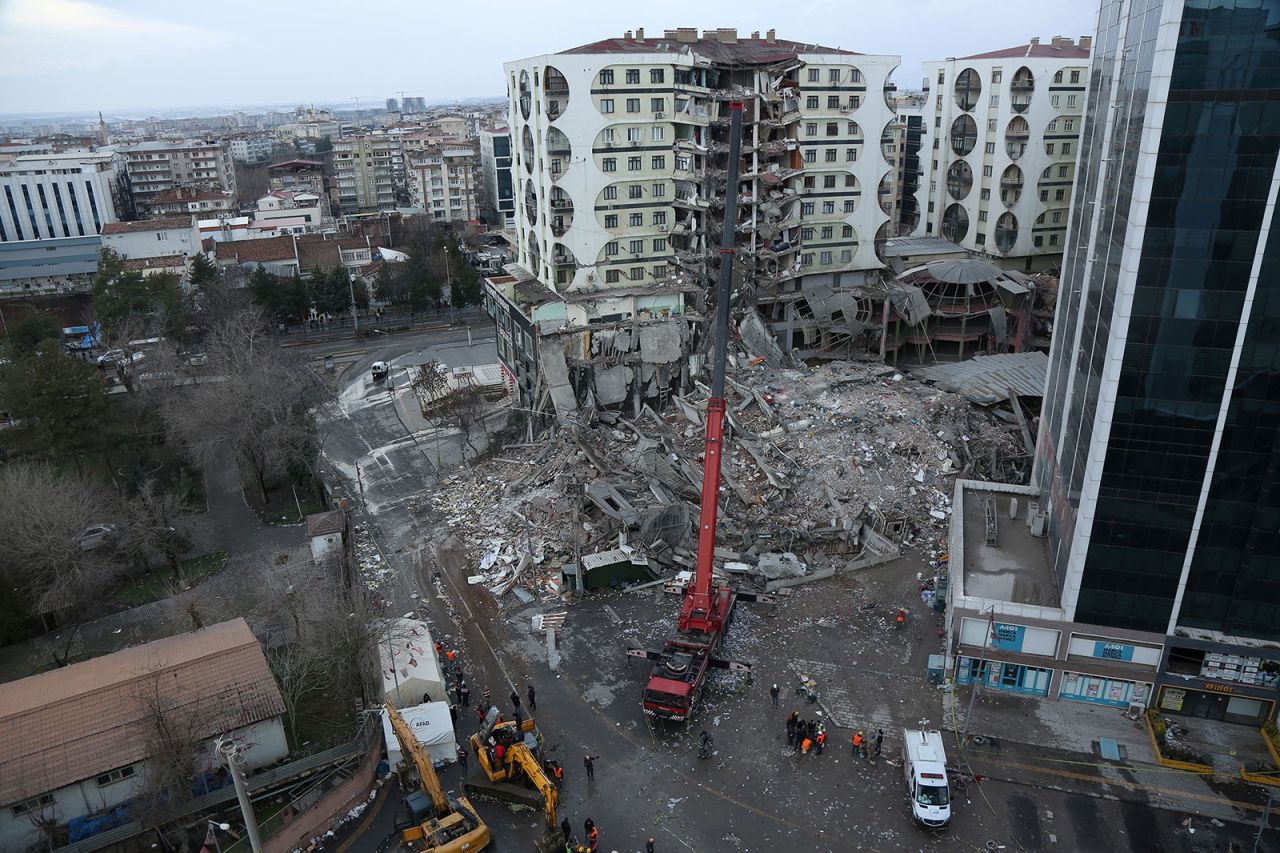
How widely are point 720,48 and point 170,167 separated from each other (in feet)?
358

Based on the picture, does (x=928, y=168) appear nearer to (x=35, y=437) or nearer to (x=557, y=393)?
(x=557, y=393)

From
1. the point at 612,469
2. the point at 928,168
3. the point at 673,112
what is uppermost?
the point at 673,112

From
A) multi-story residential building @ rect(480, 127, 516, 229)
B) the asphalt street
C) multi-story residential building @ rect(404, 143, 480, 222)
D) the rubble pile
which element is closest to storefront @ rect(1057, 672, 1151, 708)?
the asphalt street

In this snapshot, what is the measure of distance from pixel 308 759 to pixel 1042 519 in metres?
23.7

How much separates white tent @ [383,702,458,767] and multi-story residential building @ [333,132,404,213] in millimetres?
113759

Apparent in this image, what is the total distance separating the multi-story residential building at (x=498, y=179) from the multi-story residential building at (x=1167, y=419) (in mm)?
79018

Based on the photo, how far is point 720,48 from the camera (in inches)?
1908

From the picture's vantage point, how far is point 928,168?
2650 inches

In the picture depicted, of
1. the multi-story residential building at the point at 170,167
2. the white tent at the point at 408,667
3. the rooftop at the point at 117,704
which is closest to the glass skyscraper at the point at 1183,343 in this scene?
the white tent at the point at 408,667

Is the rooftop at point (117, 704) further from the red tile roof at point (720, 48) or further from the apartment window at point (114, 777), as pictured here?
the red tile roof at point (720, 48)

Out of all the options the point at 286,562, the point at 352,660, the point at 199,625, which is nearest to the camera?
the point at 352,660

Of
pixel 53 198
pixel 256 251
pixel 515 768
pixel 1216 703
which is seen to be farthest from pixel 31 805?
pixel 53 198

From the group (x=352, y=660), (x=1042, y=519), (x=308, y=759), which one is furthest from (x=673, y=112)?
(x=308, y=759)

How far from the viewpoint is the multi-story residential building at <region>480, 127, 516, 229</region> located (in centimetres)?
10019
